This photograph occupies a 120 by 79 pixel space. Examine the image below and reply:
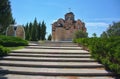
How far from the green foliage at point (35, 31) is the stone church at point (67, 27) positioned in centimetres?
1305

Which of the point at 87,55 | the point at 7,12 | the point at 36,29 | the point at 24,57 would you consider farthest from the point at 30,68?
the point at 36,29

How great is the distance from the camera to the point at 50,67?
1123cm

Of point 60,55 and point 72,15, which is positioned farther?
point 72,15

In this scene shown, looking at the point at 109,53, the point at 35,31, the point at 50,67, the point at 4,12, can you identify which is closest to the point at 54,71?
the point at 50,67

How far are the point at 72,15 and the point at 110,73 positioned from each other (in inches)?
1571

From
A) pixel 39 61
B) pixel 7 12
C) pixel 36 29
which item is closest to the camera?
pixel 39 61

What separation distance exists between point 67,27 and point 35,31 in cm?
1524

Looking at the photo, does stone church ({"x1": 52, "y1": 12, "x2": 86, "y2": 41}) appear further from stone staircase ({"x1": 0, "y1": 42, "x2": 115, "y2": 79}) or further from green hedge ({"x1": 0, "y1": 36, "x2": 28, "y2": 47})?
stone staircase ({"x1": 0, "y1": 42, "x2": 115, "y2": 79})

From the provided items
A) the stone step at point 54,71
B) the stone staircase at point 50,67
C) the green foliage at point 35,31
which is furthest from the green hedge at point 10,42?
the green foliage at point 35,31

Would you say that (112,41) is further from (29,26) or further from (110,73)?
(29,26)

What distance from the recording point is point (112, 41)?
10.9m

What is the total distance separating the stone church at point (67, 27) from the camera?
47750mm

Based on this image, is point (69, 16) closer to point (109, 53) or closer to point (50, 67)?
point (50, 67)

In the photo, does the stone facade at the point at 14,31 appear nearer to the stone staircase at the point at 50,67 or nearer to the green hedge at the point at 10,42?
the green hedge at the point at 10,42
